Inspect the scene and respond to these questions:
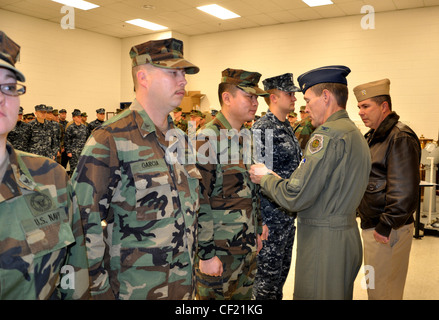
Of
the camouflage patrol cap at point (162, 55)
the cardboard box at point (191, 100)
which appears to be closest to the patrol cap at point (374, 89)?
the camouflage patrol cap at point (162, 55)

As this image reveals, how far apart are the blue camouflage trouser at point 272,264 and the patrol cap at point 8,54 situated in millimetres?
2254

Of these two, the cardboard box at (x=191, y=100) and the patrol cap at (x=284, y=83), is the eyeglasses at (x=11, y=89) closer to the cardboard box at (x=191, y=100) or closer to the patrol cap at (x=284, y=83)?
the patrol cap at (x=284, y=83)

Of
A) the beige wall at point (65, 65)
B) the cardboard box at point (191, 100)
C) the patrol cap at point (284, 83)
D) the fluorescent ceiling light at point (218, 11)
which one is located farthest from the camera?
the cardboard box at point (191, 100)

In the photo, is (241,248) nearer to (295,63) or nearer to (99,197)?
(99,197)

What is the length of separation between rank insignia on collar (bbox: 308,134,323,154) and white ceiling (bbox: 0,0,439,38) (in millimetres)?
8119

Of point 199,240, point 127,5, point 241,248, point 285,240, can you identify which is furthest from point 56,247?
point 127,5

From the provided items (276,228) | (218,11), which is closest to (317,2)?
(218,11)

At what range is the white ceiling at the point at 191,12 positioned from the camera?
30.0 ft

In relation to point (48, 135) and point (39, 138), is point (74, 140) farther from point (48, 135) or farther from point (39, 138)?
point (39, 138)

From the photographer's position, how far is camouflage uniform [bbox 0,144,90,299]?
1011 millimetres

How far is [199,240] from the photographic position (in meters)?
2.08

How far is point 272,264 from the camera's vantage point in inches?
112

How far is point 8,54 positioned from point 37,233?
52 centimetres
